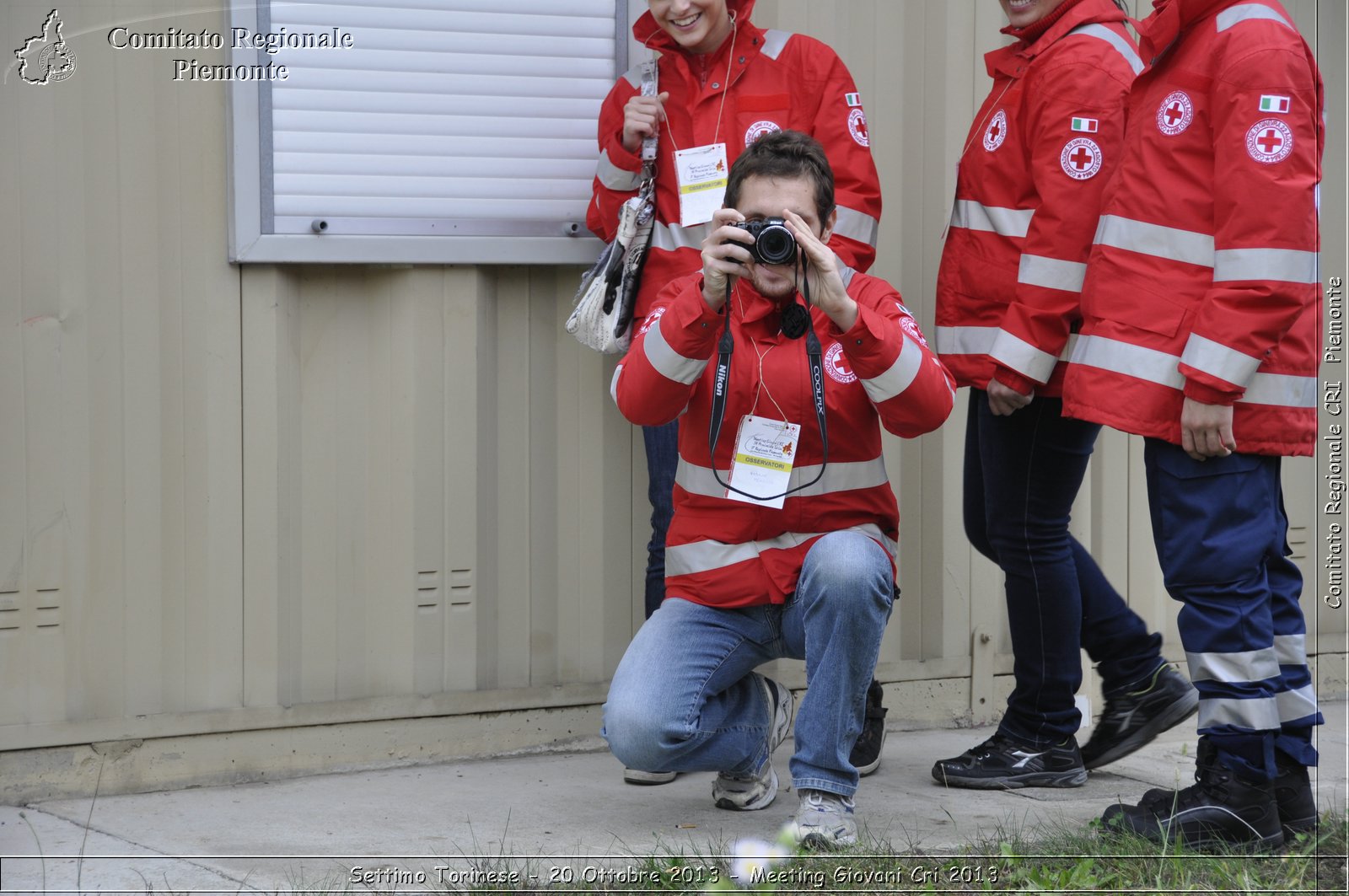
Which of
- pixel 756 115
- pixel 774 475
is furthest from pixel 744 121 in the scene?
pixel 774 475

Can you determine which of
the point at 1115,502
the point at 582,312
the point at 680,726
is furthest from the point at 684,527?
the point at 1115,502

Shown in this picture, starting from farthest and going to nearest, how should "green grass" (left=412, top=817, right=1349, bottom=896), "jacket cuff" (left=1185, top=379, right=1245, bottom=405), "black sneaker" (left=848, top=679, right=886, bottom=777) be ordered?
"black sneaker" (left=848, top=679, right=886, bottom=777) → "jacket cuff" (left=1185, top=379, right=1245, bottom=405) → "green grass" (left=412, top=817, right=1349, bottom=896)

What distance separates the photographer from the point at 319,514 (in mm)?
3637

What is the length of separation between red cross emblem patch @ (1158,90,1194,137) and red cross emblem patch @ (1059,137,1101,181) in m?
0.28

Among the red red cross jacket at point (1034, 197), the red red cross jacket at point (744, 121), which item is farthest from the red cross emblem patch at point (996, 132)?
the red red cross jacket at point (744, 121)

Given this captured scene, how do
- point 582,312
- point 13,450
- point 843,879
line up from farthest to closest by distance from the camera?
point 582,312 → point 13,450 → point 843,879

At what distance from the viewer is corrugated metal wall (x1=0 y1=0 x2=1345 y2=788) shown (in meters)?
3.35

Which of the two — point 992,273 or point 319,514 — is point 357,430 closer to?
point 319,514

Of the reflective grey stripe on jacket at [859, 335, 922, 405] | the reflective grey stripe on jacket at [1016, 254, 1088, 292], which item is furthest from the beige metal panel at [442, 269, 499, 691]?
the reflective grey stripe on jacket at [1016, 254, 1088, 292]

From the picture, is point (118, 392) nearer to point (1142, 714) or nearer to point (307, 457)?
point (307, 457)

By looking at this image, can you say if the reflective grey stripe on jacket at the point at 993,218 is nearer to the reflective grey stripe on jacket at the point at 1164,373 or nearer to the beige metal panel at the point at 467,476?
the reflective grey stripe on jacket at the point at 1164,373

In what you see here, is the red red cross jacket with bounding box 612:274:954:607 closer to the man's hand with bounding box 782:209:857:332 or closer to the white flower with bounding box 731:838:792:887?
the man's hand with bounding box 782:209:857:332

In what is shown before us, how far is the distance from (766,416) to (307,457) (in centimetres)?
131

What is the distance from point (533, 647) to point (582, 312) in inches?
36.8
